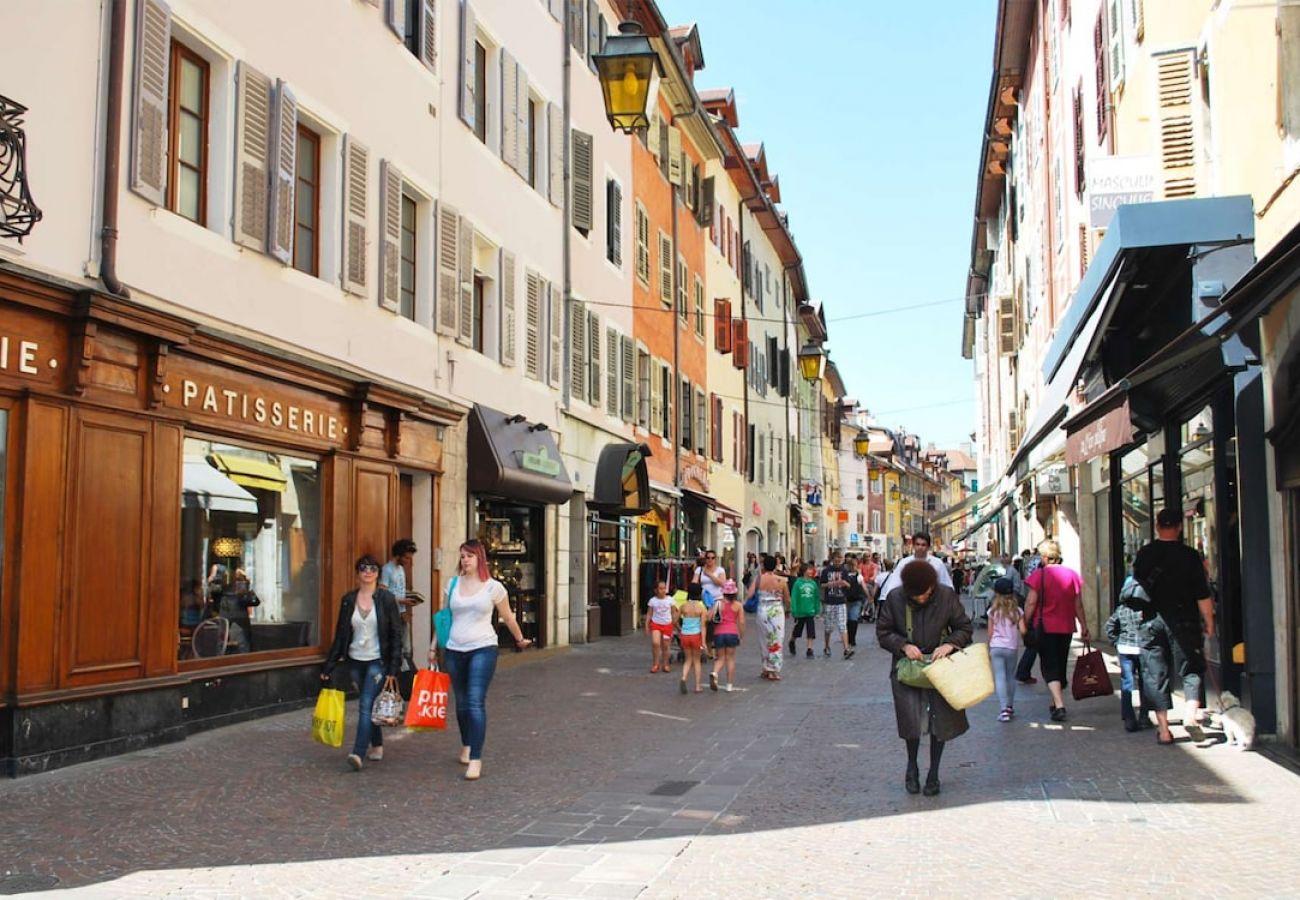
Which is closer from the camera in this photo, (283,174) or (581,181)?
(283,174)

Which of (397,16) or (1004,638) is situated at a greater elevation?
(397,16)

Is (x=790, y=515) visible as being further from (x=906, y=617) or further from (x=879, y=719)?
(x=906, y=617)

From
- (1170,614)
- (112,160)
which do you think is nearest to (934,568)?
(1170,614)

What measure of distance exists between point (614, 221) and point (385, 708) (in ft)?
57.5

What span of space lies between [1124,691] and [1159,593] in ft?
3.19

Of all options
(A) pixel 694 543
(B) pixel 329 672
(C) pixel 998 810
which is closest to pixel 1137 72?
(C) pixel 998 810

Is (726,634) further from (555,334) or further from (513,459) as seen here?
(555,334)

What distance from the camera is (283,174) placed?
13.1 m

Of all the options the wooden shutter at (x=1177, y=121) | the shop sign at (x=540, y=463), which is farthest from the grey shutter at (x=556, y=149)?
the wooden shutter at (x=1177, y=121)

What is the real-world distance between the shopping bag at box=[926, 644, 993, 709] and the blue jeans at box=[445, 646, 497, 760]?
3.08 m

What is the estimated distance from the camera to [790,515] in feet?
171

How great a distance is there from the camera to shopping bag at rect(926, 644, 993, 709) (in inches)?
332

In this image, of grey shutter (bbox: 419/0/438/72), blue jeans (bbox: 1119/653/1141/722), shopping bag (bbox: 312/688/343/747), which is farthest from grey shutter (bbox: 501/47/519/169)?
blue jeans (bbox: 1119/653/1141/722)

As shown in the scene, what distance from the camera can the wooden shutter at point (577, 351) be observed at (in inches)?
903
